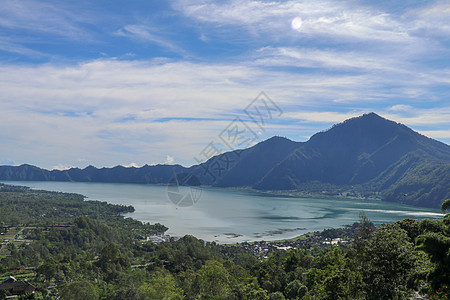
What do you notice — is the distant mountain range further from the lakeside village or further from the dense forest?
the dense forest

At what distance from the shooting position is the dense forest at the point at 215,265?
757cm

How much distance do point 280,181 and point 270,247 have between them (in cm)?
13119

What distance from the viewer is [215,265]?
20531mm

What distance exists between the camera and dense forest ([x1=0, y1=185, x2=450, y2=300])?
7.57 meters

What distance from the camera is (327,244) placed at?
45.2m

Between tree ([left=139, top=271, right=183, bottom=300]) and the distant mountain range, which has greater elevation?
the distant mountain range

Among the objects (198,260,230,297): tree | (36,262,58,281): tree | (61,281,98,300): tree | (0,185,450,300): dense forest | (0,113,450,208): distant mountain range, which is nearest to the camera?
(0,185,450,300): dense forest

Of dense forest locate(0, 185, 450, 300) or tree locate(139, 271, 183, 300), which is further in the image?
tree locate(139, 271, 183, 300)

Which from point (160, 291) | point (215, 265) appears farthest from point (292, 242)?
point (160, 291)

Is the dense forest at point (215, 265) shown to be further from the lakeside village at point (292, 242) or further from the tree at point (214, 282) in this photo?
the lakeside village at point (292, 242)

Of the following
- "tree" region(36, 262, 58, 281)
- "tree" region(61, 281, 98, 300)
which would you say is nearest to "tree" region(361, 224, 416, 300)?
"tree" region(61, 281, 98, 300)

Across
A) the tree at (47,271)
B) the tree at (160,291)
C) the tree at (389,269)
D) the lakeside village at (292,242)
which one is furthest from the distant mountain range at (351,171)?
the tree at (389,269)

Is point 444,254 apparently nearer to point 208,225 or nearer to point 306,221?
point 208,225

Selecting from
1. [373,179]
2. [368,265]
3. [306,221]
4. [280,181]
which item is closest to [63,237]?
[306,221]
